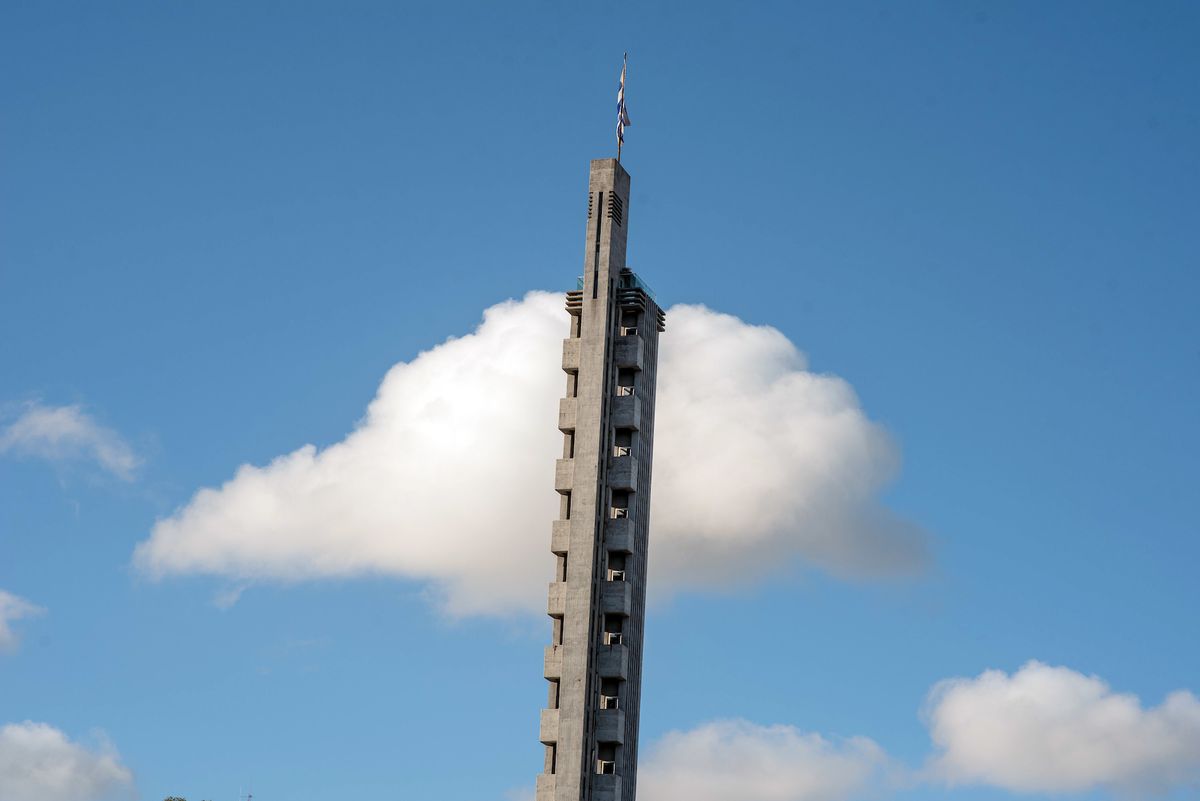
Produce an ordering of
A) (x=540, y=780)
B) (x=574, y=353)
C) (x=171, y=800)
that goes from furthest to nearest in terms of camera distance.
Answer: (x=171, y=800)
(x=574, y=353)
(x=540, y=780)

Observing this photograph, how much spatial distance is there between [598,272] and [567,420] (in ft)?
31.4

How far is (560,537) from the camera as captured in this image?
370ft

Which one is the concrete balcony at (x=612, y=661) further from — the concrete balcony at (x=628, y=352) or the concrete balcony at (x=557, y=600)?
the concrete balcony at (x=628, y=352)

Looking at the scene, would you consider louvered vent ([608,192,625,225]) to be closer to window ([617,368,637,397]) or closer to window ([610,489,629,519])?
window ([617,368,637,397])

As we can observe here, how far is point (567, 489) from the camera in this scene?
113m

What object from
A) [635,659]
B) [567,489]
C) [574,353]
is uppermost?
[574,353]

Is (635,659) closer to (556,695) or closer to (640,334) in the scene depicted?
(556,695)

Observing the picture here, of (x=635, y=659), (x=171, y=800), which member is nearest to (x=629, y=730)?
(x=635, y=659)

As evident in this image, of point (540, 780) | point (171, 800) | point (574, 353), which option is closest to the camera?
point (540, 780)

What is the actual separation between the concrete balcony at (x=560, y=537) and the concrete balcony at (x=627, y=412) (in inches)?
271

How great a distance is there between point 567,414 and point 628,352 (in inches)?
212

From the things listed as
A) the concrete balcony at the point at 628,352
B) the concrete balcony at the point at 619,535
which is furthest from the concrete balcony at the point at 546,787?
the concrete balcony at the point at 628,352

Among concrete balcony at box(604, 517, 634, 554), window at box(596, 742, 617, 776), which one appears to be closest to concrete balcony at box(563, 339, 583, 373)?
concrete balcony at box(604, 517, 634, 554)

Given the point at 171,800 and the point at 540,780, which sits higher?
the point at 171,800
